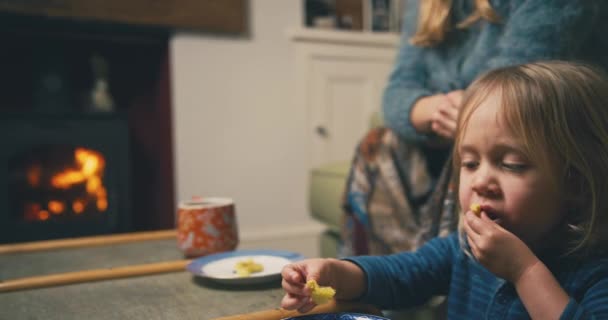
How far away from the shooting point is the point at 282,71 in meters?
2.27

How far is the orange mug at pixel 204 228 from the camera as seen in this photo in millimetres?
717

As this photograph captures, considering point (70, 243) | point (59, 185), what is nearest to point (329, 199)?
point (70, 243)

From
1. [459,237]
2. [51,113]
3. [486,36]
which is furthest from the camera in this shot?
[51,113]

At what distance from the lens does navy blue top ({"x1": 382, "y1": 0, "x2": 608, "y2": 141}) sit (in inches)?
31.4

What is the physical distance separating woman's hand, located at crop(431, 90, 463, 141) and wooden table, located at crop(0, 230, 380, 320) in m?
0.38

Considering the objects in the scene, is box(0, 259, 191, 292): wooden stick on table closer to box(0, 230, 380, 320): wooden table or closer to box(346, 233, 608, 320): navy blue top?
box(0, 230, 380, 320): wooden table

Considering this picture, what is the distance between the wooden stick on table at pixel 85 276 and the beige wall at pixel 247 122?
1.47 metres

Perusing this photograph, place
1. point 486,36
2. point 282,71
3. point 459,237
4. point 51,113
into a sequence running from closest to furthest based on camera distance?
point 459,237, point 486,36, point 51,113, point 282,71

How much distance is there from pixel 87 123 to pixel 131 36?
386mm

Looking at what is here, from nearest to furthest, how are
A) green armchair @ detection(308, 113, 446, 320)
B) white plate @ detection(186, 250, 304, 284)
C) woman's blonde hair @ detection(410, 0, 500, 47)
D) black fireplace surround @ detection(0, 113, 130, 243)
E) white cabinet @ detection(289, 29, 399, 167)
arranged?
white plate @ detection(186, 250, 304, 284) → woman's blonde hair @ detection(410, 0, 500, 47) → green armchair @ detection(308, 113, 446, 320) → black fireplace surround @ detection(0, 113, 130, 243) → white cabinet @ detection(289, 29, 399, 167)

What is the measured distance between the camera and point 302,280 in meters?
0.52

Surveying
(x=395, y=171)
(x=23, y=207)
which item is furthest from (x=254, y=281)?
(x=23, y=207)

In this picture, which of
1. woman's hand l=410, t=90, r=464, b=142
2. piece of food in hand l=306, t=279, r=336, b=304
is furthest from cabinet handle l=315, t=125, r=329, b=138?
piece of food in hand l=306, t=279, r=336, b=304

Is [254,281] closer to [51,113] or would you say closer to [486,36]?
[486,36]
